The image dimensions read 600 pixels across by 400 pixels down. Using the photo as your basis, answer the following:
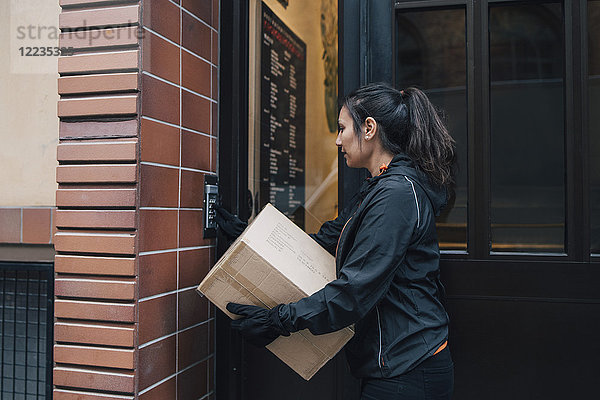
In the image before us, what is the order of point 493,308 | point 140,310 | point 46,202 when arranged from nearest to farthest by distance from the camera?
point 140,310
point 493,308
point 46,202

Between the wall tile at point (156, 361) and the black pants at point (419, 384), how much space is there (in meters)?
0.75

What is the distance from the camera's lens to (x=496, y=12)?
6.94 ft

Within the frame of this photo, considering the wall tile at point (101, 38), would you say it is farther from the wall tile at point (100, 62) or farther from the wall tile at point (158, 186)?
the wall tile at point (158, 186)

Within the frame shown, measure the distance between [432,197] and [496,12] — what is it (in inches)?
39.3

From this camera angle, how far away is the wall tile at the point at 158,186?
1.75m

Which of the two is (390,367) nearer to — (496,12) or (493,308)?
(493,308)

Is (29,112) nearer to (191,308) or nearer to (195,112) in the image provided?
(195,112)

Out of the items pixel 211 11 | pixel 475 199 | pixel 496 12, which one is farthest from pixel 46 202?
pixel 496 12

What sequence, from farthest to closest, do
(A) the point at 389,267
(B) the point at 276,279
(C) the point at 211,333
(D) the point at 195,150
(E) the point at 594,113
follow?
Result: (C) the point at 211,333 → (D) the point at 195,150 → (E) the point at 594,113 → (B) the point at 276,279 → (A) the point at 389,267

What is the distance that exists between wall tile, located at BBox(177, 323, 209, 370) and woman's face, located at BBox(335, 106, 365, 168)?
0.96m

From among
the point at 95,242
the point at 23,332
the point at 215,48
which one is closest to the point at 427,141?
the point at 215,48

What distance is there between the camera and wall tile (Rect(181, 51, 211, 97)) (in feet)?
6.56

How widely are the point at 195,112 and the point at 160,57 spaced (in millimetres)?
288

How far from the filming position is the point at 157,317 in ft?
5.96
